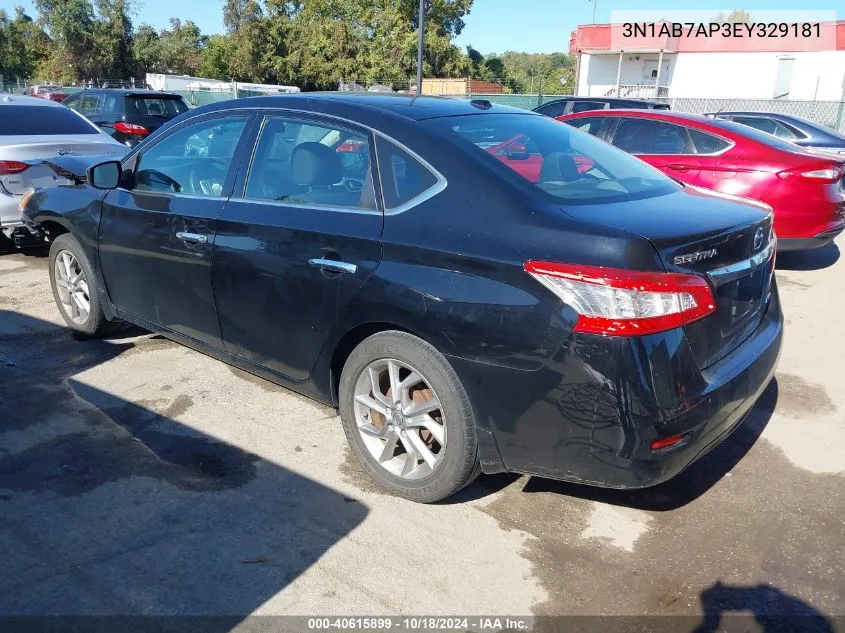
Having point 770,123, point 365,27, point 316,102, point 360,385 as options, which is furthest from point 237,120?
point 365,27

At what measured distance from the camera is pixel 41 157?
7.03 meters

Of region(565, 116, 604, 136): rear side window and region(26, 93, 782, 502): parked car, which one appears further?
region(565, 116, 604, 136): rear side window

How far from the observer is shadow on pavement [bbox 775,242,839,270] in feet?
26.0

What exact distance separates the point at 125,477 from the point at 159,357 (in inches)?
65.0

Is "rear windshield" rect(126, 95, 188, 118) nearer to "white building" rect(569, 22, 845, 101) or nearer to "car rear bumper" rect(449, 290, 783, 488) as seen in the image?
"car rear bumper" rect(449, 290, 783, 488)

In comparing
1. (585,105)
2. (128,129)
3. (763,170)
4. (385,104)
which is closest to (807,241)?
(763,170)

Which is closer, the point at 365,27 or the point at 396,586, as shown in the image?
the point at 396,586

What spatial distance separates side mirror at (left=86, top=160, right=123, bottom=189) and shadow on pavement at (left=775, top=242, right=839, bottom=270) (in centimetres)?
681

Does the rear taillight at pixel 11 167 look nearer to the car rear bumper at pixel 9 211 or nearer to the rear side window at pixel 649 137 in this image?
the car rear bumper at pixel 9 211

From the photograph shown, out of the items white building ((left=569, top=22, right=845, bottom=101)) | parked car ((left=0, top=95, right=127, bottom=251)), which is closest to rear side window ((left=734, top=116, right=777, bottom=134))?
parked car ((left=0, top=95, right=127, bottom=251))

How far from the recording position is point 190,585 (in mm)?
2629

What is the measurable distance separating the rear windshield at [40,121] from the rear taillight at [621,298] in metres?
6.95

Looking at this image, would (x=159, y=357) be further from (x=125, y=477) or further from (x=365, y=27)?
(x=365, y=27)

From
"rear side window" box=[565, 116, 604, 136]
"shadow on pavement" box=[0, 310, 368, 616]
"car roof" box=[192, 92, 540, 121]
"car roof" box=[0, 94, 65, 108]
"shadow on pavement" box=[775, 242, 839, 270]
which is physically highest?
"car roof" box=[192, 92, 540, 121]
